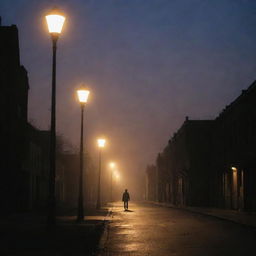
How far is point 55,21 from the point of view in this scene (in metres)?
16.7

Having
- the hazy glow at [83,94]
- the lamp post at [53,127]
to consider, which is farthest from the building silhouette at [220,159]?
the lamp post at [53,127]

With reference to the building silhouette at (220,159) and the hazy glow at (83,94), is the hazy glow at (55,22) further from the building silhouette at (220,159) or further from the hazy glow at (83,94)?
the building silhouette at (220,159)

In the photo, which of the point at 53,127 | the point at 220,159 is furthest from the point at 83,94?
the point at 220,159

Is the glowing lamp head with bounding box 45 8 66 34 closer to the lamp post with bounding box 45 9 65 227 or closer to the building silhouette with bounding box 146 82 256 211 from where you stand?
the lamp post with bounding box 45 9 65 227

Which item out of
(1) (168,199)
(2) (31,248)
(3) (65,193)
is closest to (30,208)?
(2) (31,248)

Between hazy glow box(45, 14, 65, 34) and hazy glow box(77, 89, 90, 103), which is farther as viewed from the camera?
hazy glow box(77, 89, 90, 103)

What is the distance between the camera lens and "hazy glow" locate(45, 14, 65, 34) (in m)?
16.6

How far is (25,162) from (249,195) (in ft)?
51.4

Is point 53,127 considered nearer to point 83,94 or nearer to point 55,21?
point 55,21

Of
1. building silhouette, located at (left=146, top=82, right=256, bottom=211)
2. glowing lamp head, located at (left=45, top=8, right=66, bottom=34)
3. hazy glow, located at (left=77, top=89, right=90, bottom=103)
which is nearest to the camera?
→ glowing lamp head, located at (left=45, top=8, right=66, bottom=34)

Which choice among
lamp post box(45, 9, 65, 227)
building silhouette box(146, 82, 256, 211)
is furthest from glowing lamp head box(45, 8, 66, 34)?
building silhouette box(146, 82, 256, 211)

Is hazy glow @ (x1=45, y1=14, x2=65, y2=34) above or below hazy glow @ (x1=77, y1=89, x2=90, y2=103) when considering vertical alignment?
above

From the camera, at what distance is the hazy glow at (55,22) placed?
16.6m

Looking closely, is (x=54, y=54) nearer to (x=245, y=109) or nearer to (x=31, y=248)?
(x=31, y=248)
